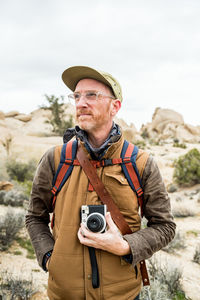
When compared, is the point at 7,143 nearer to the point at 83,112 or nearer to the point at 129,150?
the point at 83,112

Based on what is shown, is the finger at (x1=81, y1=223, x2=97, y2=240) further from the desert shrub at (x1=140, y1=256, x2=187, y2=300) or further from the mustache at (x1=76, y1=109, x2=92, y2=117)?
the desert shrub at (x1=140, y1=256, x2=187, y2=300)

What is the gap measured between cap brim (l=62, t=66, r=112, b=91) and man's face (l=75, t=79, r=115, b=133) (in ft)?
0.15

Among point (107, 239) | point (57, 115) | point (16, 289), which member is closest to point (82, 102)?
point (107, 239)

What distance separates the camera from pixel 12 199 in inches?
308

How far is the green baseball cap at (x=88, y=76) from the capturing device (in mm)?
1888

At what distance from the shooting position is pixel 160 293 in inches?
140

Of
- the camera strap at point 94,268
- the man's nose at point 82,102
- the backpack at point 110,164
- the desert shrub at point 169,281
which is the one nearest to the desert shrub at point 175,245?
the desert shrub at point 169,281

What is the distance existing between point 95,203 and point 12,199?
6662 mm

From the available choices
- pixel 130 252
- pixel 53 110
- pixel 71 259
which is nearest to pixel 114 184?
pixel 130 252

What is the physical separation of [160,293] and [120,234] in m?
2.36

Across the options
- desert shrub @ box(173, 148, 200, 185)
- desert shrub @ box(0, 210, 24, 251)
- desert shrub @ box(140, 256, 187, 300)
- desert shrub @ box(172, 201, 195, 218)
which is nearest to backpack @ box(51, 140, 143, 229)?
desert shrub @ box(140, 256, 187, 300)

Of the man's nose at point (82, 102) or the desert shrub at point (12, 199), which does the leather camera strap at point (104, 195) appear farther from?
the desert shrub at point (12, 199)

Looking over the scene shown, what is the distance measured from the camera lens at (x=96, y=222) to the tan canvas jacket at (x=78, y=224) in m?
0.14

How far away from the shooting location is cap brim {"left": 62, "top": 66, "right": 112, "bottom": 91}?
6.23 ft
